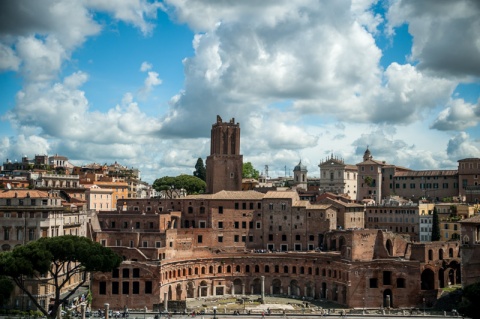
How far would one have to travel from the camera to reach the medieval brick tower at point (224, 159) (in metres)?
88.9

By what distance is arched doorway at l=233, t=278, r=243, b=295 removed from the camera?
245 feet

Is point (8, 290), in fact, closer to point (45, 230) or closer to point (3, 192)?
point (45, 230)

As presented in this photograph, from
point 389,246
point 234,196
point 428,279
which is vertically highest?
point 234,196

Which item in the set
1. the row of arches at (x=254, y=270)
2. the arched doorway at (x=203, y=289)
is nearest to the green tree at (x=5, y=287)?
the row of arches at (x=254, y=270)

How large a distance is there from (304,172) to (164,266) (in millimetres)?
58896

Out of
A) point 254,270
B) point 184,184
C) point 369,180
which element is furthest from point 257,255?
point 369,180

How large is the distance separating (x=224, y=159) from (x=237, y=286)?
69.8 ft

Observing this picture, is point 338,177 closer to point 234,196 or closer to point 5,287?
point 234,196

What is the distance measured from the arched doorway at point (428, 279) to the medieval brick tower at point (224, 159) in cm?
2923

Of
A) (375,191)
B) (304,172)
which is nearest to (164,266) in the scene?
(375,191)

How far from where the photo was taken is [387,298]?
66.5 metres

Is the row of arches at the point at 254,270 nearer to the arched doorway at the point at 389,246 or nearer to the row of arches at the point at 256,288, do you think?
the row of arches at the point at 256,288

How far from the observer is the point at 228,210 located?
7850 centimetres

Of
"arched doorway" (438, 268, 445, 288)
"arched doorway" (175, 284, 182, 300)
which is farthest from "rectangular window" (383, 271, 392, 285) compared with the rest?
"arched doorway" (175, 284, 182, 300)
